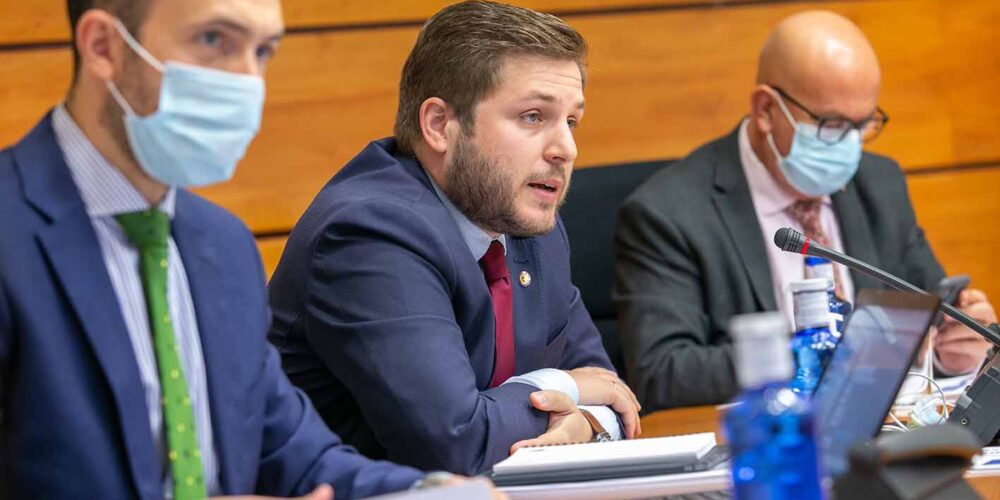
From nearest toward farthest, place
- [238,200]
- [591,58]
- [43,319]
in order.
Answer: [43,319] < [238,200] < [591,58]

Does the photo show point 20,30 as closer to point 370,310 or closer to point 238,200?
point 238,200

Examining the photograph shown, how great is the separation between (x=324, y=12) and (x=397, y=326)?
5.90 ft

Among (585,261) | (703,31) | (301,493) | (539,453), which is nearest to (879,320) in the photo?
(539,453)

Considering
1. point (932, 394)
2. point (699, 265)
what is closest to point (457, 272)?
point (932, 394)

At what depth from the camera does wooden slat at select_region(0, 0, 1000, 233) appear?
3570 millimetres

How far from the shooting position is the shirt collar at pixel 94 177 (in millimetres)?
1525

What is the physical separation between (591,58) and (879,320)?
2.44 m

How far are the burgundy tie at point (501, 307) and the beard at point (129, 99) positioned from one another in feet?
2.74

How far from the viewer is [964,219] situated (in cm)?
430

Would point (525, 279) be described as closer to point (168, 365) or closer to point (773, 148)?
point (168, 365)

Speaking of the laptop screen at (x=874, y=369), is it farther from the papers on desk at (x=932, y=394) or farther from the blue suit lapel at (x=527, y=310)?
the blue suit lapel at (x=527, y=310)

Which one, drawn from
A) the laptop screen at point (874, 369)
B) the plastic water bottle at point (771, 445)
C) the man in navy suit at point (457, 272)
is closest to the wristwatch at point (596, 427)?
the man in navy suit at point (457, 272)

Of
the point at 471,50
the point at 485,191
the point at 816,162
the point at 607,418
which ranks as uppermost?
the point at 471,50

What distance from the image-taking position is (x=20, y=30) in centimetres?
336
